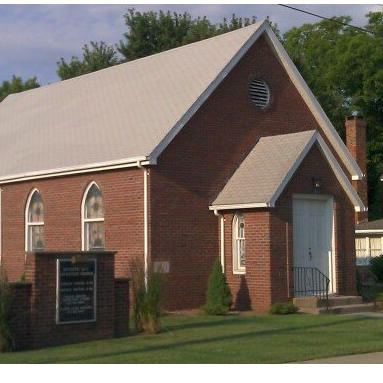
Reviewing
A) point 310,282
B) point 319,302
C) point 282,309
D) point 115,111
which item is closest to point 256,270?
point 282,309

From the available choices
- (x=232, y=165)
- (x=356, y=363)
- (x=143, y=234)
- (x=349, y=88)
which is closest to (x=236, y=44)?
(x=232, y=165)

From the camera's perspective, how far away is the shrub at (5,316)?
1485 cm

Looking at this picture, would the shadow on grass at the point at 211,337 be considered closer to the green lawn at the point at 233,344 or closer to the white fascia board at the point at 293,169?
the green lawn at the point at 233,344

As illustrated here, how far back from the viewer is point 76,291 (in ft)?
52.3

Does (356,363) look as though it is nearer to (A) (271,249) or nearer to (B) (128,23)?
(A) (271,249)

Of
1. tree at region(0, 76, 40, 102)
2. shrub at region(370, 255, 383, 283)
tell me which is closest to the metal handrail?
shrub at region(370, 255, 383, 283)

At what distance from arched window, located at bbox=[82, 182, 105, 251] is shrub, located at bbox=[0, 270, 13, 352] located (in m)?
8.79

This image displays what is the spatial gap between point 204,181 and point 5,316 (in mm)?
9415

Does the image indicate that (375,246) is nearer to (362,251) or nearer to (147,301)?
(362,251)

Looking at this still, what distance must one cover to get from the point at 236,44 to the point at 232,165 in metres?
3.81

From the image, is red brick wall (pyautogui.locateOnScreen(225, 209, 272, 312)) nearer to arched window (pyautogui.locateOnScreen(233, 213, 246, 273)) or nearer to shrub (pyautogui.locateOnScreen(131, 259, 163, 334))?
arched window (pyautogui.locateOnScreen(233, 213, 246, 273))

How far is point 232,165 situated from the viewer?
78.3 ft

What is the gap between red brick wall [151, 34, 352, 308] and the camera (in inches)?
874

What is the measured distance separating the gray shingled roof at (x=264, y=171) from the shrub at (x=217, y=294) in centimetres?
198
